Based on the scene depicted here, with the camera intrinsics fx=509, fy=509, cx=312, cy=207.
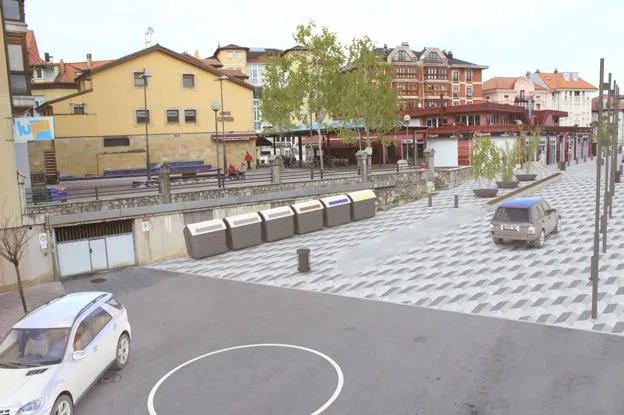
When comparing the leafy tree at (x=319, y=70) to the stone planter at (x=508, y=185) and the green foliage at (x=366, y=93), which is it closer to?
the green foliage at (x=366, y=93)

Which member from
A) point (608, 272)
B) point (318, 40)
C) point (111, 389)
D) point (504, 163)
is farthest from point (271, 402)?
point (318, 40)

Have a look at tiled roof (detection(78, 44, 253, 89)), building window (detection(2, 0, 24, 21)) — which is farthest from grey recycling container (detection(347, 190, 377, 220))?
tiled roof (detection(78, 44, 253, 89))

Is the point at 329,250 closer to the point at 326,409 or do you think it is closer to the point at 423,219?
the point at 423,219

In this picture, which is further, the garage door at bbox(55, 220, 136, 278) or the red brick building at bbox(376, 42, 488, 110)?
the red brick building at bbox(376, 42, 488, 110)

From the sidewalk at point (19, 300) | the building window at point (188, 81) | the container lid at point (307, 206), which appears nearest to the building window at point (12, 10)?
the sidewalk at point (19, 300)

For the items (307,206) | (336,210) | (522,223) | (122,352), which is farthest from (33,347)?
(336,210)

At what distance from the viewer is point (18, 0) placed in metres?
21.6

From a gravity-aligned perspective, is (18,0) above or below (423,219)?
above

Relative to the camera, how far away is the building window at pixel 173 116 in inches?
1729

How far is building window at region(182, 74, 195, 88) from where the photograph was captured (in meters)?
44.4

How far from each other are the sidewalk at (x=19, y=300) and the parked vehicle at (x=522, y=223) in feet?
56.4

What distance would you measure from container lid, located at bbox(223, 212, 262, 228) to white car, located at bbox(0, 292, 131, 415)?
1215cm

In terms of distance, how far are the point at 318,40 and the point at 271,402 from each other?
36450 millimetres

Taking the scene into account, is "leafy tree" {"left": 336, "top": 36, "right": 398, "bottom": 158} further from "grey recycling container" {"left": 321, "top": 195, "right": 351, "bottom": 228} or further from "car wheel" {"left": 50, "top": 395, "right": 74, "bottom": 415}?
"car wheel" {"left": 50, "top": 395, "right": 74, "bottom": 415}
